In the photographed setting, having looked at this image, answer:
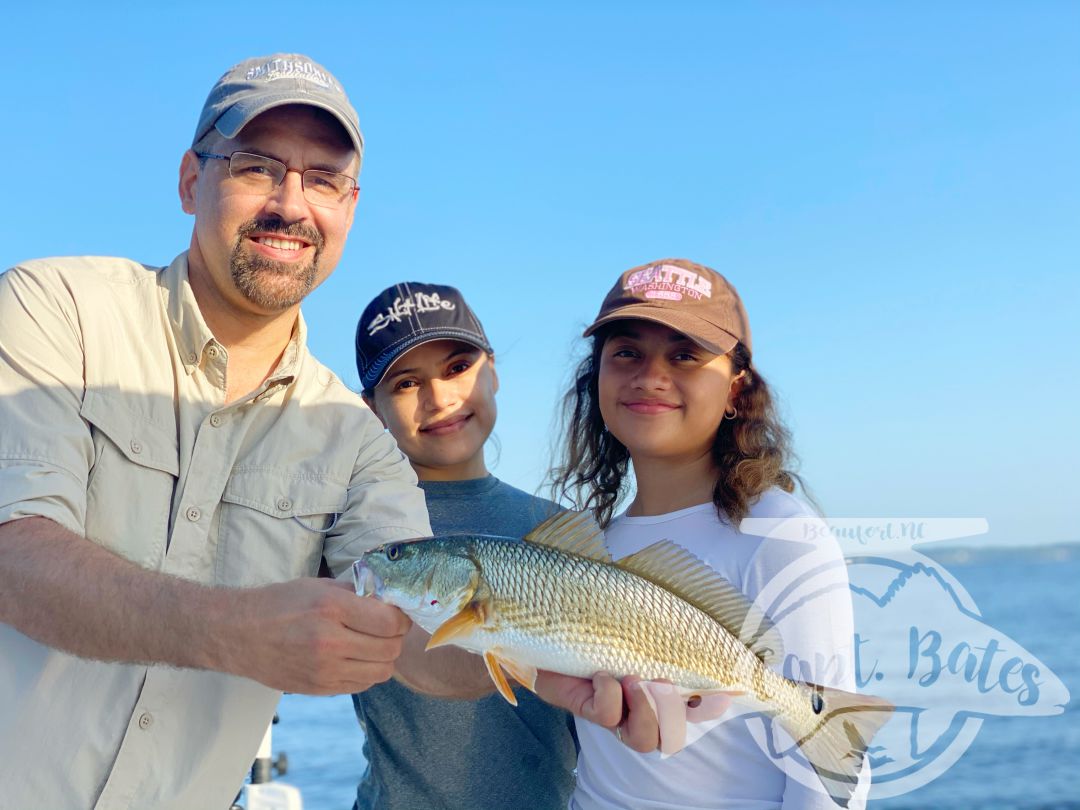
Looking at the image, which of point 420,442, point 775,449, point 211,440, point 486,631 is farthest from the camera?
point 420,442

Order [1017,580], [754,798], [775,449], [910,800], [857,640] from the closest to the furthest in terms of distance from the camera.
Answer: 1. [754,798]
2. [857,640]
3. [775,449]
4. [910,800]
5. [1017,580]

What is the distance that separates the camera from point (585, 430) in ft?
15.5

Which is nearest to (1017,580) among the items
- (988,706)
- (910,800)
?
(910,800)

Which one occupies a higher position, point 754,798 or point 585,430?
point 585,430

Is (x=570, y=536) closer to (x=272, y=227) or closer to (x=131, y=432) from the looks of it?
(x=131, y=432)

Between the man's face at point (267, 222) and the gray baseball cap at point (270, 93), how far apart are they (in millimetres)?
74

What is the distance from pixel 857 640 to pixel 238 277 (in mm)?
2841

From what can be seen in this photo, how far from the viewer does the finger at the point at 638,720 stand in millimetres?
2682

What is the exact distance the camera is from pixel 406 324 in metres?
4.62

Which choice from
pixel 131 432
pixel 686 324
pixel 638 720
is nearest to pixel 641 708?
pixel 638 720

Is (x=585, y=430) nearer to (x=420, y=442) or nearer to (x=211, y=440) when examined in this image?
(x=420, y=442)

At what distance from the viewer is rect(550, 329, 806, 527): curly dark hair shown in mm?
3619

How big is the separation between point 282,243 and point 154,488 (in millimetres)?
1069

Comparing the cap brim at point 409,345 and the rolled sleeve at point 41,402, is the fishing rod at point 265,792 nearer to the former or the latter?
the cap brim at point 409,345
